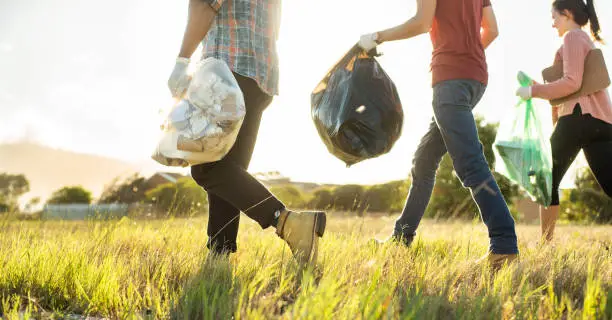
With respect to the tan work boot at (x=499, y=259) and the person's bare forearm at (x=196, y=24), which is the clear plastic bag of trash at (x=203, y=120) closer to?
the person's bare forearm at (x=196, y=24)

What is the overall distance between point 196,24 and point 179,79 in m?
0.27

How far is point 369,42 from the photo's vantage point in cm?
278

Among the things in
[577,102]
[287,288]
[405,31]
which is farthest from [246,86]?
[577,102]

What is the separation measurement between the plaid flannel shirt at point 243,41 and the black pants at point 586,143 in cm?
214

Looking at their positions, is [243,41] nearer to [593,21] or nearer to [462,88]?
[462,88]

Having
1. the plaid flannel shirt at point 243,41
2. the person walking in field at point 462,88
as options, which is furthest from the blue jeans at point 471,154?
the plaid flannel shirt at point 243,41

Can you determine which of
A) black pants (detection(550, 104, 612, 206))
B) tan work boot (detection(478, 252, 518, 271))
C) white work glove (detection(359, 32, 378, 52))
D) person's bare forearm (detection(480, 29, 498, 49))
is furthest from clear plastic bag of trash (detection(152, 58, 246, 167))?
black pants (detection(550, 104, 612, 206))

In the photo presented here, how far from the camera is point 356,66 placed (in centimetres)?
273

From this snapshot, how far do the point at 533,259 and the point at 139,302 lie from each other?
203 centimetres

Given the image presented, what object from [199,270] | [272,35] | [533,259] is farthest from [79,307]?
[533,259]

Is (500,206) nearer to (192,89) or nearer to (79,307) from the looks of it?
(192,89)

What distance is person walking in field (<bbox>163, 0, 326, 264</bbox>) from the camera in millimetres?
2484

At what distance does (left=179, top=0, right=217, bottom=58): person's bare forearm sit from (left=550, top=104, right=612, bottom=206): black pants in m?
2.50

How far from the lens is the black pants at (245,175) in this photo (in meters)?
2.55
